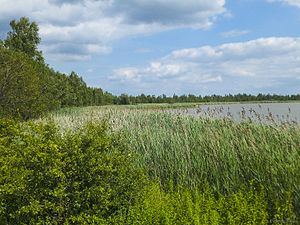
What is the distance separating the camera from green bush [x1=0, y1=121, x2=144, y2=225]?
487 centimetres

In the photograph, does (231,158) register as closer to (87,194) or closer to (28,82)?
(87,194)

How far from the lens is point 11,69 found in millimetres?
20000

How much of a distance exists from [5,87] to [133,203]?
53.0 ft

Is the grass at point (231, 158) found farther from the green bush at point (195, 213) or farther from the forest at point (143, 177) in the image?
the green bush at point (195, 213)

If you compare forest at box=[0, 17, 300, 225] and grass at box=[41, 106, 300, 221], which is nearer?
forest at box=[0, 17, 300, 225]

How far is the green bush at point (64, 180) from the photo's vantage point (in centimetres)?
487

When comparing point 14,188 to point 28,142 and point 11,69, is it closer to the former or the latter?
point 28,142

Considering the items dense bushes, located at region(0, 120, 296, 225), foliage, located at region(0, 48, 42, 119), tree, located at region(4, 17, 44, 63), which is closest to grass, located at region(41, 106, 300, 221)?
dense bushes, located at region(0, 120, 296, 225)

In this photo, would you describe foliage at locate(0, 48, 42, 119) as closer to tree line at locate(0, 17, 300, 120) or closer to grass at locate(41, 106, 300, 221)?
tree line at locate(0, 17, 300, 120)

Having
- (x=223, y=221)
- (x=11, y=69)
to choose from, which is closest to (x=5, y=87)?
(x=11, y=69)

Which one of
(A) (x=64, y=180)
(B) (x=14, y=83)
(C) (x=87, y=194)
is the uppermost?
(B) (x=14, y=83)

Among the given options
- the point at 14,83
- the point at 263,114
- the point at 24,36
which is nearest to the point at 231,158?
the point at 263,114

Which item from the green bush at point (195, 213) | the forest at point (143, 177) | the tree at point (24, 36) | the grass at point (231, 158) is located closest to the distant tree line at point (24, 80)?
the tree at point (24, 36)

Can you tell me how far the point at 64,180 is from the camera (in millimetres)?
4945
